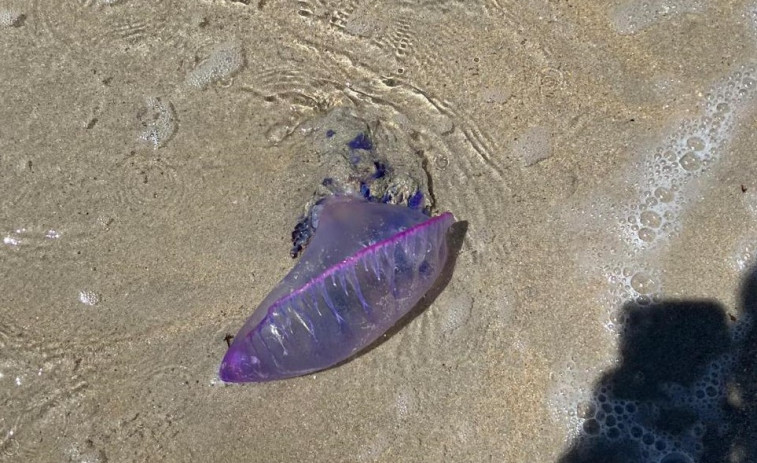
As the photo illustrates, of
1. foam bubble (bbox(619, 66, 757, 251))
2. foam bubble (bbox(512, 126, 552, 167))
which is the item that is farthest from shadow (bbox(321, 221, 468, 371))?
foam bubble (bbox(619, 66, 757, 251))

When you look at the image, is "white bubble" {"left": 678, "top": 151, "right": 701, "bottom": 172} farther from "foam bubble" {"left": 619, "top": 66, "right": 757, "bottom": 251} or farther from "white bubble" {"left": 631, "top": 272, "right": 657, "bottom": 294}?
"white bubble" {"left": 631, "top": 272, "right": 657, "bottom": 294}

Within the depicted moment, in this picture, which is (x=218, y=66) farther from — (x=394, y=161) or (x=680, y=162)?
(x=680, y=162)

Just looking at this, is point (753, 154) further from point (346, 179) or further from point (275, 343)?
point (275, 343)

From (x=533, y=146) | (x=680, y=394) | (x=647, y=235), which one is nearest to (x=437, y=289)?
(x=533, y=146)

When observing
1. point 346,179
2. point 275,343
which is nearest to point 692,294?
point 346,179

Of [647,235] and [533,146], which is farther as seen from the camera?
[533,146]

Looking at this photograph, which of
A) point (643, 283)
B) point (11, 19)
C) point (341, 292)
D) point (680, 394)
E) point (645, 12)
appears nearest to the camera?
point (341, 292)
